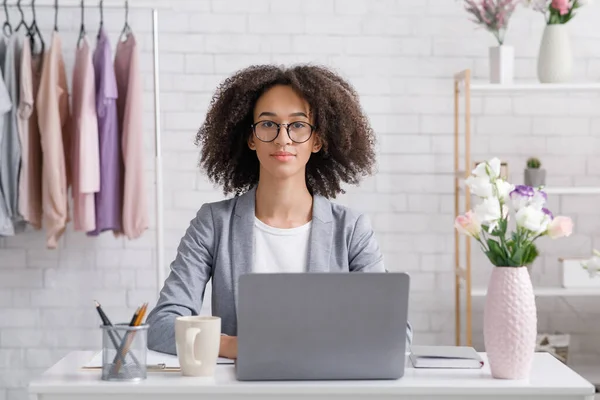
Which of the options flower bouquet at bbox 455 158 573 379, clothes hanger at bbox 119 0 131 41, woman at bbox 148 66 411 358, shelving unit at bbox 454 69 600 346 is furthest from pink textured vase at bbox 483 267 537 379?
clothes hanger at bbox 119 0 131 41

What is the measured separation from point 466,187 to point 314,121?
4.82 feet

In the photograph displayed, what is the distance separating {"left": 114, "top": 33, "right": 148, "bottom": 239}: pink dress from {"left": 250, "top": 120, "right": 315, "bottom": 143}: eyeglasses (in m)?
1.43

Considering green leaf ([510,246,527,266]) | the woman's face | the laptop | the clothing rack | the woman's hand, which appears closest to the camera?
the laptop

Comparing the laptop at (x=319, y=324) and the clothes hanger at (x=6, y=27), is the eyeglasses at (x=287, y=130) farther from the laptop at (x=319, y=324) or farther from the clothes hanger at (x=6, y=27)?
the clothes hanger at (x=6, y=27)

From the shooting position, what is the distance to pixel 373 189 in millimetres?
3920

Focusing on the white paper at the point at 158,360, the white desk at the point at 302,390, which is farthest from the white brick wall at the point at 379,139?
the white desk at the point at 302,390

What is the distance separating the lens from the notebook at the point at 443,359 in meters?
1.82

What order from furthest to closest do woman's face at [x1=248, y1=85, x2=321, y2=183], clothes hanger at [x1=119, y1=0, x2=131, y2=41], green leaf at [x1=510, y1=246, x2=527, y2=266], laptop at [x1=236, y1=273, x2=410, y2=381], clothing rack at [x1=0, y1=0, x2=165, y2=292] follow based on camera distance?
clothes hanger at [x1=119, y1=0, x2=131, y2=41], clothing rack at [x1=0, y1=0, x2=165, y2=292], woman's face at [x1=248, y1=85, x2=321, y2=183], green leaf at [x1=510, y1=246, x2=527, y2=266], laptop at [x1=236, y1=273, x2=410, y2=381]

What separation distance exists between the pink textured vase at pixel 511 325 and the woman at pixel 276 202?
618 mm

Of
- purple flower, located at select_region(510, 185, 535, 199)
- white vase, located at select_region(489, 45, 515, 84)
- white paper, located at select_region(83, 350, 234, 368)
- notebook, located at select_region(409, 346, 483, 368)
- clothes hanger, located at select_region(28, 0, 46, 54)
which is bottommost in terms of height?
white paper, located at select_region(83, 350, 234, 368)

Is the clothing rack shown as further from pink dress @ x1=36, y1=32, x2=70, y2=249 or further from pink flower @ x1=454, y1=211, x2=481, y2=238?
pink flower @ x1=454, y1=211, x2=481, y2=238

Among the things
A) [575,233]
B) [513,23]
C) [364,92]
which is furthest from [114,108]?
[575,233]

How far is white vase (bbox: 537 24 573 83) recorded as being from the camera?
11.8 ft

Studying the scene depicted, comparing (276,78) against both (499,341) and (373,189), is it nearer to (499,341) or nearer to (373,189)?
(499,341)
